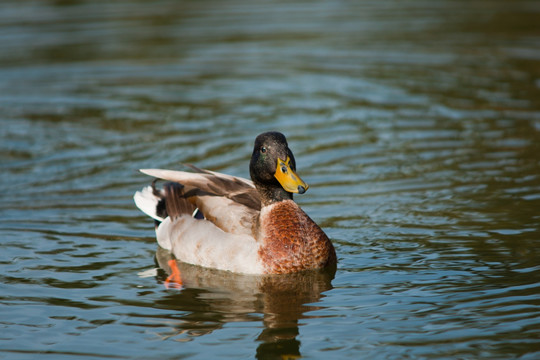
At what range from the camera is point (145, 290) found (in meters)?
7.50

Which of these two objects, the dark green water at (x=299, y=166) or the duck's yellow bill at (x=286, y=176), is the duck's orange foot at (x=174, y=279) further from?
the duck's yellow bill at (x=286, y=176)

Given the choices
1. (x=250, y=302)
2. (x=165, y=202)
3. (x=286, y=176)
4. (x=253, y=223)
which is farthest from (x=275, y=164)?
(x=165, y=202)

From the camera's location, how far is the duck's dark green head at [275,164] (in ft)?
25.0

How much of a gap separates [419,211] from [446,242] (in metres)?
0.98

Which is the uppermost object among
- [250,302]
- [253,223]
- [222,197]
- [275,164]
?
[275,164]

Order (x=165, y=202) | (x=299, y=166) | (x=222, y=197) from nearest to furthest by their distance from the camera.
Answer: (x=222, y=197)
(x=165, y=202)
(x=299, y=166)

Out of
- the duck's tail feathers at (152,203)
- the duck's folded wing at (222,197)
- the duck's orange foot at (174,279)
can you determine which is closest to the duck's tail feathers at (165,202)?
the duck's tail feathers at (152,203)

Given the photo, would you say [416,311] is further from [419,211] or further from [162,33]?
[162,33]

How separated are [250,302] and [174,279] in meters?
1.03

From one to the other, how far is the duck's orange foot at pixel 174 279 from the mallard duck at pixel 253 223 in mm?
156

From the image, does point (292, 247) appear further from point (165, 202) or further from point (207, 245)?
point (165, 202)

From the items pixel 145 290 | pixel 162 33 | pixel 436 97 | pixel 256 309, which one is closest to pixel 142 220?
pixel 145 290

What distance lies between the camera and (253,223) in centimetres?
805

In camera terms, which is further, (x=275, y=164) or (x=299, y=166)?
(x=299, y=166)
